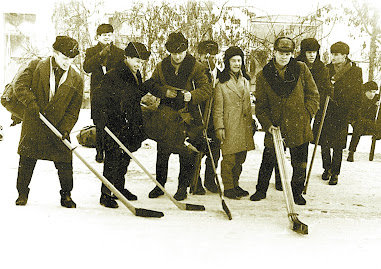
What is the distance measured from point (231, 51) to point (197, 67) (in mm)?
399

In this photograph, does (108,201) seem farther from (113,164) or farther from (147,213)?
(147,213)

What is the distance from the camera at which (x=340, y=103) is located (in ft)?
21.6

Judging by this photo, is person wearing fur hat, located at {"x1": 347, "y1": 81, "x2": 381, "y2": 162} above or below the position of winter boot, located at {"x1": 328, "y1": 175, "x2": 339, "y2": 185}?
above

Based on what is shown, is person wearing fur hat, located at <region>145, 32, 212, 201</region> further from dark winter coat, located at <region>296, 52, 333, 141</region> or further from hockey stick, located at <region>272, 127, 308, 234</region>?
dark winter coat, located at <region>296, 52, 333, 141</region>

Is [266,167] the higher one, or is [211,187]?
[266,167]

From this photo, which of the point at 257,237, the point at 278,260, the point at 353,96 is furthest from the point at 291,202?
the point at 353,96

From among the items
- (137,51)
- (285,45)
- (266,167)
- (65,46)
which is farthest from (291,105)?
(65,46)

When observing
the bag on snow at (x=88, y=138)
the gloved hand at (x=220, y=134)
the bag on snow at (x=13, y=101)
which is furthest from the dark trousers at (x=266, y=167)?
the bag on snow at (x=88, y=138)

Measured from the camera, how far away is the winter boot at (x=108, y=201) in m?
5.01

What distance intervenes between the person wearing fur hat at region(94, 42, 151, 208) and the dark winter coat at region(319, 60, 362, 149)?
106 inches

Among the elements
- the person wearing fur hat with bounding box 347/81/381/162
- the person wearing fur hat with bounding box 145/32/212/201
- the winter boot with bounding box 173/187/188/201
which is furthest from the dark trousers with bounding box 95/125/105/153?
the person wearing fur hat with bounding box 347/81/381/162

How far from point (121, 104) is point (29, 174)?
1109mm

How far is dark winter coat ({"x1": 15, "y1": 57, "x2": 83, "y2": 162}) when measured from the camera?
15.5 feet

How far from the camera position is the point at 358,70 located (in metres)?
6.57
